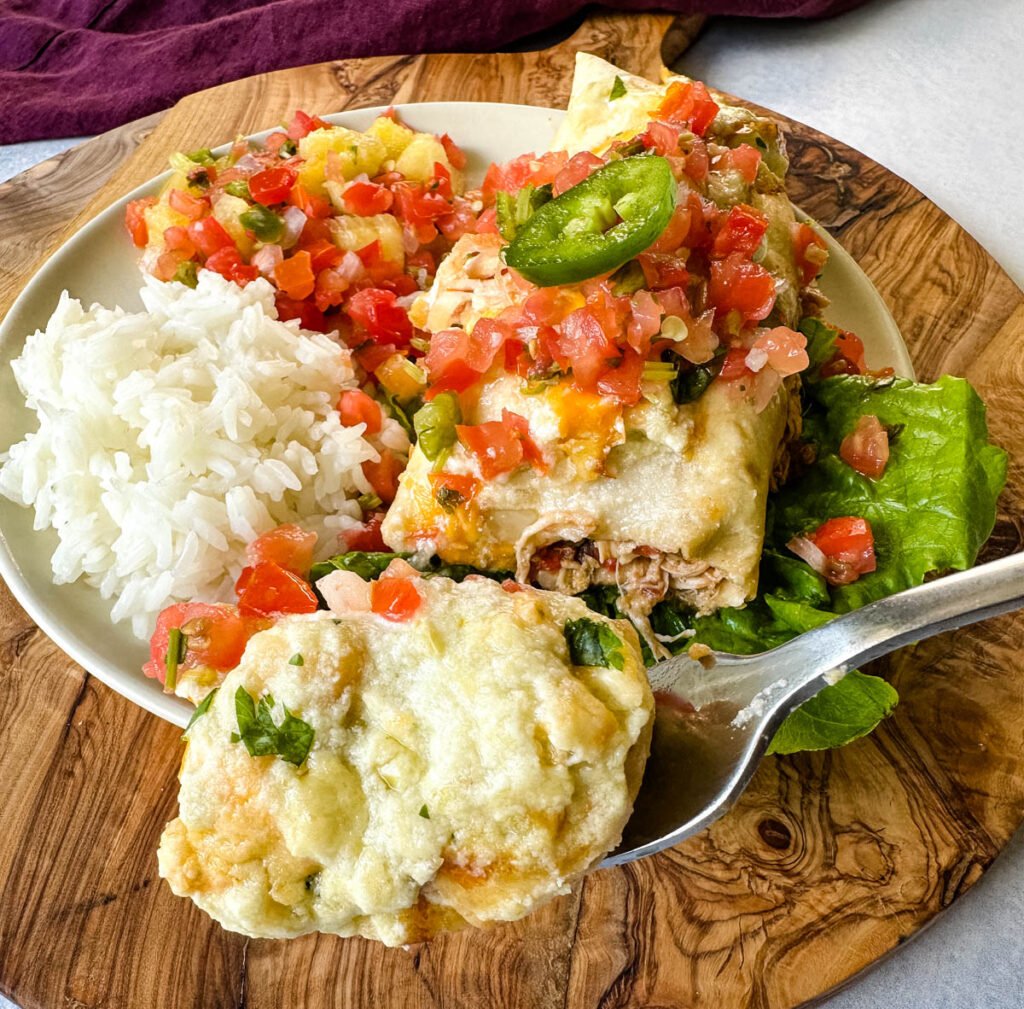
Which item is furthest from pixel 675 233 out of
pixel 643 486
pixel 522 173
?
pixel 522 173

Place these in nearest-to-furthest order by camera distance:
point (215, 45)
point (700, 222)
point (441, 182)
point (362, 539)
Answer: point (700, 222), point (362, 539), point (441, 182), point (215, 45)

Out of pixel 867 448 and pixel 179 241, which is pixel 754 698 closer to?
pixel 867 448

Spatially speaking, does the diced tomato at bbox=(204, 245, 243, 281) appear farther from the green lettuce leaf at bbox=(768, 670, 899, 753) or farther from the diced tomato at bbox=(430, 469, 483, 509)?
the green lettuce leaf at bbox=(768, 670, 899, 753)

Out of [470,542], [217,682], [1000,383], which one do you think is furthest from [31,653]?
[1000,383]

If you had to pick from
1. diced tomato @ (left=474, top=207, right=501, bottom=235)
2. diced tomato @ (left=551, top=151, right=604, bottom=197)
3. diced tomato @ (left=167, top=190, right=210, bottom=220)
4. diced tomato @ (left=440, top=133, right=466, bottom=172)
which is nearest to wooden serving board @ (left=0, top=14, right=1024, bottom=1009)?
diced tomato @ (left=167, top=190, right=210, bottom=220)

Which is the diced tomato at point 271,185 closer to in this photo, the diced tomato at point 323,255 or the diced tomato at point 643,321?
the diced tomato at point 323,255
